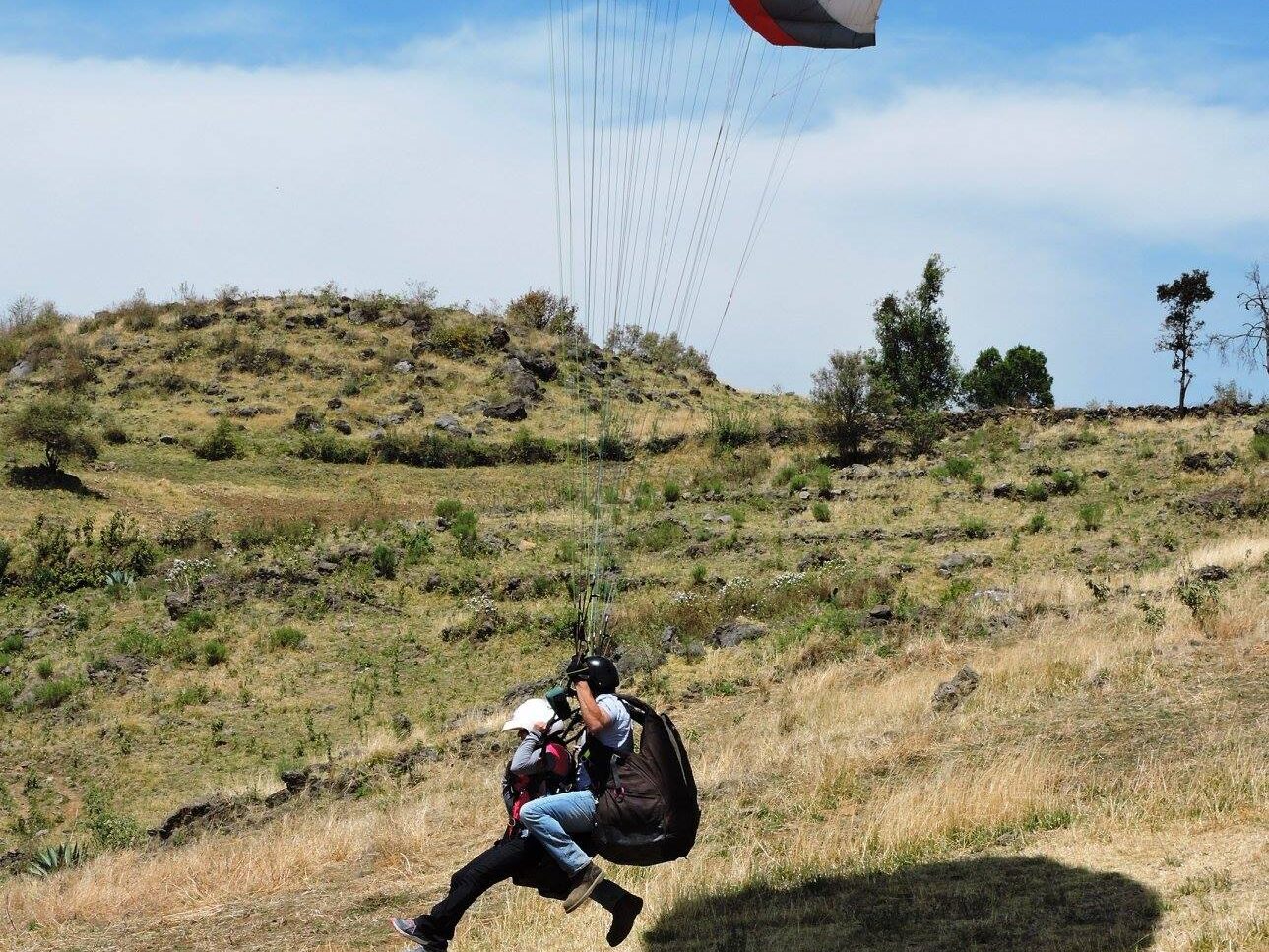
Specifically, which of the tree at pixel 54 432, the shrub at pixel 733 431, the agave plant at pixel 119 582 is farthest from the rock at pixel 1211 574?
the tree at pixel 54 432

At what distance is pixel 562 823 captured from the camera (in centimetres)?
614

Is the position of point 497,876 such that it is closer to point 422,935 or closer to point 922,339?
point 422,935

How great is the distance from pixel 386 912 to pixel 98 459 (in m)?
26.5

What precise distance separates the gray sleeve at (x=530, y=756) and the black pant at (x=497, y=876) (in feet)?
1.12

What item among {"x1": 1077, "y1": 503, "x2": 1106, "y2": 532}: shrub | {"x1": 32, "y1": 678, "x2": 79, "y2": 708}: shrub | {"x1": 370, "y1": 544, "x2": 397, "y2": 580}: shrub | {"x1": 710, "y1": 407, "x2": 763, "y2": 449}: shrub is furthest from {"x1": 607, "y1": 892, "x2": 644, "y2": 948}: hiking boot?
{"x1": 710, "y1": 407, "x2": 763, "y2": 449}: shrub

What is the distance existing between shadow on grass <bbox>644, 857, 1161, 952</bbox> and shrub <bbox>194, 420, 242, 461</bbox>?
2903cm

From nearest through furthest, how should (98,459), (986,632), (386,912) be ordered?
(386,912) → (986,632) → (98,459)

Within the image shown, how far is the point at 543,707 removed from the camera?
20.8ft

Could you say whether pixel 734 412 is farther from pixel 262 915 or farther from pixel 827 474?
pixel 262 915

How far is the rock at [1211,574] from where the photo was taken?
15.2m

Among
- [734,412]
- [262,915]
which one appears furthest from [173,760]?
[734,412]

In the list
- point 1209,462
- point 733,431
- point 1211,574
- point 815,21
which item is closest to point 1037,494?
point 1209,462

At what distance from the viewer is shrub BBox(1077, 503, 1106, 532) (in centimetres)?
2167

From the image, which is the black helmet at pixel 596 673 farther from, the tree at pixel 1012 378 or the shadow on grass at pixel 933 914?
the tree at pixel 1012 378
